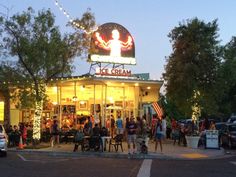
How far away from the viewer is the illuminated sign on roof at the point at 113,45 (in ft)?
124

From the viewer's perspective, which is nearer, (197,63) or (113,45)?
(197,63)

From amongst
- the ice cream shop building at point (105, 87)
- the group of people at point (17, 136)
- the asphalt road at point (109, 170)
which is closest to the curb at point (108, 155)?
the group of people at point (17, 136)

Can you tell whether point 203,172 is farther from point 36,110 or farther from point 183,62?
point 183,62

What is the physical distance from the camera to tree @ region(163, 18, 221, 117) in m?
37.1

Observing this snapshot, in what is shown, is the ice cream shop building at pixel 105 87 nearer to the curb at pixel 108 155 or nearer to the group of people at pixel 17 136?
the group of people at pixel 17 136

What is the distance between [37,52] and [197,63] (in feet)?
41.8

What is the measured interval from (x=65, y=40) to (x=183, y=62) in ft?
32.8

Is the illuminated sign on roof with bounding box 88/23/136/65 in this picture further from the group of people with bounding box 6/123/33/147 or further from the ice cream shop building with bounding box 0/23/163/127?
the group of people with bounding box 6/123/33/147

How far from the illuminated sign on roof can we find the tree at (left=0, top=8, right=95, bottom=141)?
502cm

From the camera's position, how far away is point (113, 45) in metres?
39.0

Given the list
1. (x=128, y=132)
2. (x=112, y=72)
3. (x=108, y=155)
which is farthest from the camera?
(x=112, y=72)

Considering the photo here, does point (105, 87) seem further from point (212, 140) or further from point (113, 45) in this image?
point (212, 140)

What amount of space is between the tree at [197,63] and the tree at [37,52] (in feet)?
29.6

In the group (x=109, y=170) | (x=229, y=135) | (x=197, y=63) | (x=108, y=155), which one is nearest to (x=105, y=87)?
(x=197, y=63)
